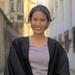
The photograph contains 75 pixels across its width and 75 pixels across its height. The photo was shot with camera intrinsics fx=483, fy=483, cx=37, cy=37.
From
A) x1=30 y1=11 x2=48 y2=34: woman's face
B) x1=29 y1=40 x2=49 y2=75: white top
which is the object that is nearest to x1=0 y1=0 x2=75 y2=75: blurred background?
x1=30 y1=11 x2=48 y2=34: woman's face

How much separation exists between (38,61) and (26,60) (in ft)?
0.32

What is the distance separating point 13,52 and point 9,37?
1300cm

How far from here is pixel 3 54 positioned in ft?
48.3

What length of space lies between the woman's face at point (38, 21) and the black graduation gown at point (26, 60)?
0.42ft

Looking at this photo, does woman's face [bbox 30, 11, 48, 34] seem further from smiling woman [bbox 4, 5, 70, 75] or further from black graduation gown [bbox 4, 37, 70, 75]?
black graduation gown [bbox 4, 37, 70, 75]

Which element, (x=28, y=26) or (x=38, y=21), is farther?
(x=28, y=26)

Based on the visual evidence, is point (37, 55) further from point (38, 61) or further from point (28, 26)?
point (28, 26)

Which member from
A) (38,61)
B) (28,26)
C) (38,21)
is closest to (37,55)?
(38,61)

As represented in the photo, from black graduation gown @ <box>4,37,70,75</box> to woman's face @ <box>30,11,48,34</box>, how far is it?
128mm

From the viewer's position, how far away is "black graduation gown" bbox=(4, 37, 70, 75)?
12.2ft

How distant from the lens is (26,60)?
373 cm

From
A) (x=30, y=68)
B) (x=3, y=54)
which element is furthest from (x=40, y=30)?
(x=3, y=54)

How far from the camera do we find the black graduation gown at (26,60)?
3.71 metres

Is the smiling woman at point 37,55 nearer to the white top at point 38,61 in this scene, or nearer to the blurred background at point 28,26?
the white top at point 38,61
